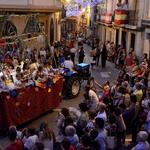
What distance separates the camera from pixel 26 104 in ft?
41.0

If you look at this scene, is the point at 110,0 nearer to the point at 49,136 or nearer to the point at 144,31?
the point at 144,31

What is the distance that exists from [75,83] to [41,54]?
17.6ft

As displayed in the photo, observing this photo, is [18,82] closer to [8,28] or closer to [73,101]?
[73,101]

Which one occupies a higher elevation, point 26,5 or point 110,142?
point 26,5

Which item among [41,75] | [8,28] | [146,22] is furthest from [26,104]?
[146,22]

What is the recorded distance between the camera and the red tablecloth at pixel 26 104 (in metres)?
11.7

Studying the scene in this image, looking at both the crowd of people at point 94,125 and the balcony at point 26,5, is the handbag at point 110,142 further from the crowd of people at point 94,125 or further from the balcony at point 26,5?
the balcony at point 26,5

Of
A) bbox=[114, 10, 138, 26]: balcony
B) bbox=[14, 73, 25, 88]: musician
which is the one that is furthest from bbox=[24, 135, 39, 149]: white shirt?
bbox=[114, 10, 138, 26]: balcony

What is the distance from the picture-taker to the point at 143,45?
2752cm

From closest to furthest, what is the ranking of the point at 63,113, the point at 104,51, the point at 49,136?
1. the point at 49,136
2. the point at 63,113
3. the point at 104,51

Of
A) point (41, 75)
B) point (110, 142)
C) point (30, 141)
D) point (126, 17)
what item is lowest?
point (110, 142)

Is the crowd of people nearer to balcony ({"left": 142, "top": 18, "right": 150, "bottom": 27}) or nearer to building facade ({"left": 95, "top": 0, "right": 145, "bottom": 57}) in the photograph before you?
balcony ({"left": 142, "top": 18, "right": 150, "bottom": 27})

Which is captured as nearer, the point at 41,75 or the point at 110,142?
the point at 110,142

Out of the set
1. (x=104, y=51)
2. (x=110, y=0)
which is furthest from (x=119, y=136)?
(x=110, y=0)
